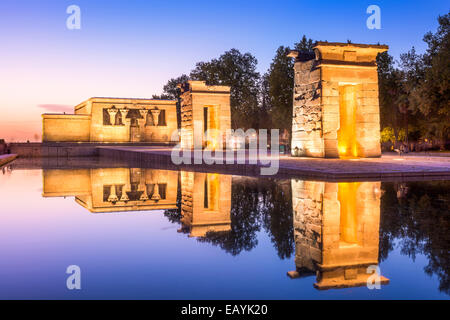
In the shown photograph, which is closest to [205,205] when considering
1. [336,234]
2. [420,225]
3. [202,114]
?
[336,234]

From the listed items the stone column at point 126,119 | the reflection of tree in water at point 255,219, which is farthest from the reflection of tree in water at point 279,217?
the stone column at point 126,119

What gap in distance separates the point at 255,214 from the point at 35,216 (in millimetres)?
3376

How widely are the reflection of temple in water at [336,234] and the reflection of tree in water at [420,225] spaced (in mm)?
158

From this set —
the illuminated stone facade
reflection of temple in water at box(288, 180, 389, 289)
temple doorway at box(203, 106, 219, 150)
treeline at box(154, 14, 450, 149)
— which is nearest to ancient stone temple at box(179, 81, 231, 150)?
temple doorway at box(203, 106, 219, 150)

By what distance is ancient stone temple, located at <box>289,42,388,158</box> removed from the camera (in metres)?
16.1

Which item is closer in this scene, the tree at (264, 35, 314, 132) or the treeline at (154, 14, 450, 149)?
the treeline at (154, 14, 450, 149)

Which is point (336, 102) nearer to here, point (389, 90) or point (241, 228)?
point (241, 228)

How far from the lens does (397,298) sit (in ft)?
8.97

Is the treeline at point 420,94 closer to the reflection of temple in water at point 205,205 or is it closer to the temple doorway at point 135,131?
the reflection of temple in water at point 205,205

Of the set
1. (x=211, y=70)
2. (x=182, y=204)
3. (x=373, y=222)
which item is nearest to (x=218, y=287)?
(x=373, y=222)

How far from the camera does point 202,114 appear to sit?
2578 centimetres

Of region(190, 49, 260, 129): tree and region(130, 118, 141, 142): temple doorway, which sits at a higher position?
region(190, 49, 260, 129): tree

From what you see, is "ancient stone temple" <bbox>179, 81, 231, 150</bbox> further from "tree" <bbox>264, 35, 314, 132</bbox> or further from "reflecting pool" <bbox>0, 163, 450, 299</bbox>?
"reflecting pool" <bbox>0, 163, 450, 299</bbox>

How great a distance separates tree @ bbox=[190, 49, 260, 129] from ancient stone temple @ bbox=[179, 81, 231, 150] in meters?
17.2
